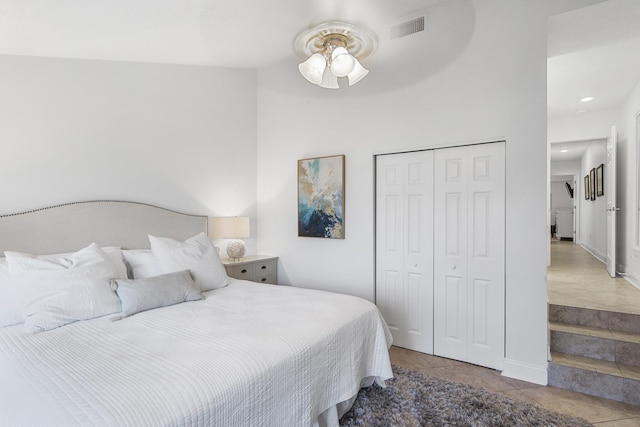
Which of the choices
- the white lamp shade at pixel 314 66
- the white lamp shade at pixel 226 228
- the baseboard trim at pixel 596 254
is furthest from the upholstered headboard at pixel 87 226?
the baseboard trim at pixel 596 254

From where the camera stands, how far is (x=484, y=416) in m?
2.07

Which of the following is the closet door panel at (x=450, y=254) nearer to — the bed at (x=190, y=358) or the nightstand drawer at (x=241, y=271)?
the bed at (x=190, y=358)

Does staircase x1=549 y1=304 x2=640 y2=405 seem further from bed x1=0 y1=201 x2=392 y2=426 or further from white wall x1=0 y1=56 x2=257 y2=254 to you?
white wall x1=0 y1=56 x2=257 y2=254

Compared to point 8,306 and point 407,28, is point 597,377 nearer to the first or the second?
point 407,28

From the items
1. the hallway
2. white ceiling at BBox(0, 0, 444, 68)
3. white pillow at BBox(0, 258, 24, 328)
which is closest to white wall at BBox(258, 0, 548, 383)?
white ceiling at BBox(0, 0, 444, 68)

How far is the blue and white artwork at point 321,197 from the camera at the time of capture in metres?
3.52

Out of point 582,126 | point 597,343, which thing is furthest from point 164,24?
point 582,126

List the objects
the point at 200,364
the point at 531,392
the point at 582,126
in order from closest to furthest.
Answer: the point at 200,364, the point at 531,392, the point at 582,126

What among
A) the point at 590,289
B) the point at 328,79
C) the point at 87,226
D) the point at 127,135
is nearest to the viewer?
the point at 328,79

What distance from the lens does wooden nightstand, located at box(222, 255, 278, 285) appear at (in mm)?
3482

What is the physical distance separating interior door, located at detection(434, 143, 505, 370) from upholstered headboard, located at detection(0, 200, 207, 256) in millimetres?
2566

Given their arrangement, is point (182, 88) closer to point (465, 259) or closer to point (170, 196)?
point (170, 196)

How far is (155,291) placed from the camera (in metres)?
2.17

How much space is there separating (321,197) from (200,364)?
8.21ft
